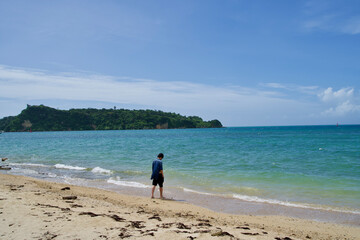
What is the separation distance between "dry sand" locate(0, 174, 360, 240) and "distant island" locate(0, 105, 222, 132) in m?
147

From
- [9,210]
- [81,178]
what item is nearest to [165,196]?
[9,210]

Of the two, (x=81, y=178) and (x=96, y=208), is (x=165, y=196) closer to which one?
(x=96, y=208)

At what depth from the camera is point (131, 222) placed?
668 centimetres

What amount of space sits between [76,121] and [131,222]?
15453 centimetres

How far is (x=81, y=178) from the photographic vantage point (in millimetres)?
15641

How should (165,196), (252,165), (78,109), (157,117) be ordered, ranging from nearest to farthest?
(165,196) → (252,165) → (157,117) → (78,109)

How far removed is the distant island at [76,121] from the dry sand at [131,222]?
147 m

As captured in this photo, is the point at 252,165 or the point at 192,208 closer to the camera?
the point at 192,208

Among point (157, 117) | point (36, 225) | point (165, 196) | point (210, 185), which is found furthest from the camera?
point (157, 117)

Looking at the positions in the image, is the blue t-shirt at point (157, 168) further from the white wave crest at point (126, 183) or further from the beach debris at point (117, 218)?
the beach debris at point (117, 218)

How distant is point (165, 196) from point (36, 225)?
587 centimetres

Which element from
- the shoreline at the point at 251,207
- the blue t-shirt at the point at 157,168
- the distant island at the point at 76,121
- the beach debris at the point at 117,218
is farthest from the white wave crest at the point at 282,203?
the distant island at the point at 76,121

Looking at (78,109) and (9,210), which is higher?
(78,109)

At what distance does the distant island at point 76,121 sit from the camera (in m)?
141
